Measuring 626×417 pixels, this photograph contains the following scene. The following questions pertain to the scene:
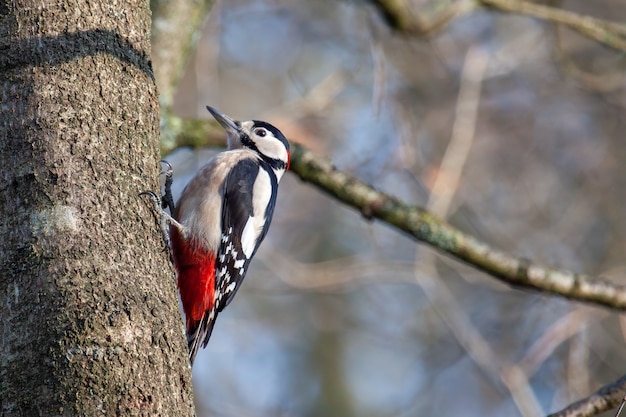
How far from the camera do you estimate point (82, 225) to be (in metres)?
2.29

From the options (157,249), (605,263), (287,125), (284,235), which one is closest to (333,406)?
(284,235)

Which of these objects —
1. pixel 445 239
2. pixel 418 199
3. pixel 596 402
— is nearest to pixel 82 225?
pixel 596 402

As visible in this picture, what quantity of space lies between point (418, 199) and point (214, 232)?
3034mm

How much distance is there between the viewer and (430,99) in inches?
351

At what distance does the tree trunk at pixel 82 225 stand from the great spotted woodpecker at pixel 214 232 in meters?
1.29

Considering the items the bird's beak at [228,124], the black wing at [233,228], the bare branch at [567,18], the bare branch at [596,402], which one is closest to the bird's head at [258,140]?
the bird's beak at [228,124]

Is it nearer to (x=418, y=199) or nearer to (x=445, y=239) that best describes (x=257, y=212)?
(x=445, y=239)

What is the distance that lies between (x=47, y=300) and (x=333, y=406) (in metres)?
9.03

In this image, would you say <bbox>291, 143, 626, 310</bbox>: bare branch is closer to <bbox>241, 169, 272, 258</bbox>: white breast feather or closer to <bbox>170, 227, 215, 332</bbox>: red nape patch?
<bbox>241, 169, 272, 258</bbox>: white breast feather

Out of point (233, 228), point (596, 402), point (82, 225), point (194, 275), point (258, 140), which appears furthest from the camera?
point (258, 140)

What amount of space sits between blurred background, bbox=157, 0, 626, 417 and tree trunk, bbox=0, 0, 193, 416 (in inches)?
107

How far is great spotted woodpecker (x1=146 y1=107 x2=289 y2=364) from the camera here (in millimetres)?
3996

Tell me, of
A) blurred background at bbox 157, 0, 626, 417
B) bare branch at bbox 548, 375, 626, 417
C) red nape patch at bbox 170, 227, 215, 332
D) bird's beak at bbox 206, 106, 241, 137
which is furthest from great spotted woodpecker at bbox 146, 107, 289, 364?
bare branch at bbox 548, 375, 626, 417

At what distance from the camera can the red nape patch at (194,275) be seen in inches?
156
